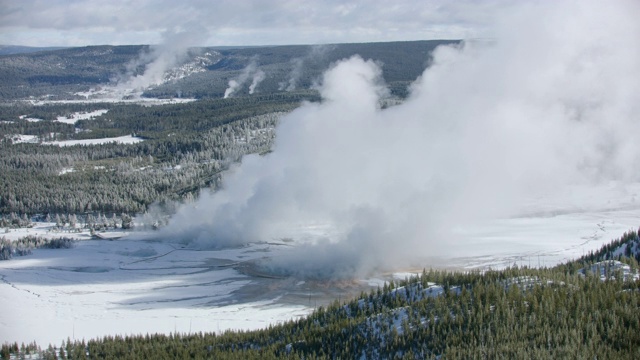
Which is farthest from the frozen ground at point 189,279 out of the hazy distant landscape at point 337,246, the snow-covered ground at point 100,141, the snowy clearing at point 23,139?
the snowy clearing at point 23,139

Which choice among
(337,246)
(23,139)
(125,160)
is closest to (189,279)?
(337,246)

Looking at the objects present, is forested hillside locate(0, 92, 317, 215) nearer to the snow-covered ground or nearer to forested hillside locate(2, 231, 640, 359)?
the snow-covered ground

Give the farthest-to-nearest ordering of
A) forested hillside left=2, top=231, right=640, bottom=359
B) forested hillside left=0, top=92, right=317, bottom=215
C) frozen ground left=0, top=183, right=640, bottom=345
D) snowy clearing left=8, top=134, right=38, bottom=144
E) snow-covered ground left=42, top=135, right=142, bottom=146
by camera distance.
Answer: snowy clearing left=8, top=134, right=38, bottom=144 < snow-covered ground left=42, top=135, right=142, bottom=146 < forested hillside left=0, top=92, right=317, bottom=215 < frozen ground left=0, top=183, right=640, bottom=345 < forested hillside left=2, top=231, right=640, bottom=359

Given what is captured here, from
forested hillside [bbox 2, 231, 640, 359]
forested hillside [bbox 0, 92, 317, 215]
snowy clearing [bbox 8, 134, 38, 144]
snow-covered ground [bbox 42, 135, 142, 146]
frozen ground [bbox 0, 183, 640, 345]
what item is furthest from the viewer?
snowy clearing [bbox 8, 134, 38, 144]

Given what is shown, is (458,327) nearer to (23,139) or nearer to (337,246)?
(337,246)

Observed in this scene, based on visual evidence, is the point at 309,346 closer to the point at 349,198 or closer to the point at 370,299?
the point at 370,299

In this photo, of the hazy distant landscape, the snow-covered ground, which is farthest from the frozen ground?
the snow-covered ground
